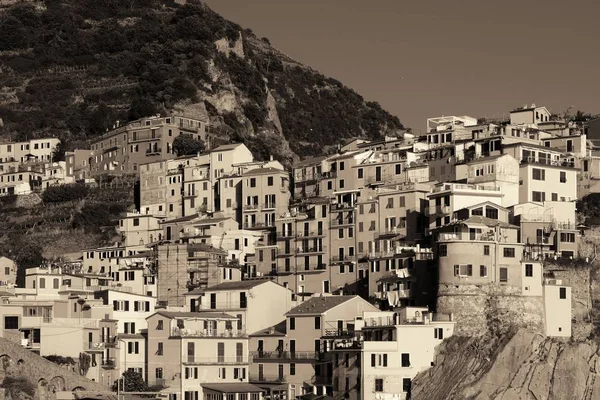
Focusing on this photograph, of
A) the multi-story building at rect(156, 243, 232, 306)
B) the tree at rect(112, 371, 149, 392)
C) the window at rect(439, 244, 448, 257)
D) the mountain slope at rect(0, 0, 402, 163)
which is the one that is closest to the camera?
the window at rect(439, 244, 448, 257)

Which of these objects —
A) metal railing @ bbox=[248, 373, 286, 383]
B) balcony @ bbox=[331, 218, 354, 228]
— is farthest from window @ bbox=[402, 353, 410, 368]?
balcony @ bbox=[331, 218, 354, 228]

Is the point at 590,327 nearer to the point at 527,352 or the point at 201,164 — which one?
the point at 527,352

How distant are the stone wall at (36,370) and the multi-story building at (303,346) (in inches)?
419

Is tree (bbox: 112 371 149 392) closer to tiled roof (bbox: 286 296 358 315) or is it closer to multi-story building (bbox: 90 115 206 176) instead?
tiled roof (bbox: 286 296 358 315)

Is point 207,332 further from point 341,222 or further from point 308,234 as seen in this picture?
point 341,222

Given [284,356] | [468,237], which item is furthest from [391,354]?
[284,356]

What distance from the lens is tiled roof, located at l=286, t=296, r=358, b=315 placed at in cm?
8532

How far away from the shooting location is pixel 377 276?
89.4m

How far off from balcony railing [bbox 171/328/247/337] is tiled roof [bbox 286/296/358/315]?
128 inches

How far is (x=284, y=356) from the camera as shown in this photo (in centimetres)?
8538

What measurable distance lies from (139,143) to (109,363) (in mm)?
37061

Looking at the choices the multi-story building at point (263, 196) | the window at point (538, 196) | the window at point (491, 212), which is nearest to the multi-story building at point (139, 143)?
the multi-story building at point (263, 196)

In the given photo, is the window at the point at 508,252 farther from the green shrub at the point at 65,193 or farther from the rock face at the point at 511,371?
the green shrub at the point at 65,193

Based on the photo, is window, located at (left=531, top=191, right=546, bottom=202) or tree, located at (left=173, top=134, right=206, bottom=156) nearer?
window, located at (left=531, top=191, right=546, bottom=202)
